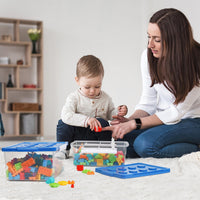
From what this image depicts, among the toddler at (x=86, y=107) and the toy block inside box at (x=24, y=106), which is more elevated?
the toddler at (x=86, y=107)

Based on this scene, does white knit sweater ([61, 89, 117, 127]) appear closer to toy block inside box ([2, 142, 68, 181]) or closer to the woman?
the woman

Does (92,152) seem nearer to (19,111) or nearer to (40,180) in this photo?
(40,180)

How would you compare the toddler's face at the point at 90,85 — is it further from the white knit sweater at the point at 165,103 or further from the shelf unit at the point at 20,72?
the shelf unit at the point at 20,72

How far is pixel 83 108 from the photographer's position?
1.94 metres

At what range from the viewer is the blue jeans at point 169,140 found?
1821mm

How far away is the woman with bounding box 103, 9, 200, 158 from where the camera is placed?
177 centimetres

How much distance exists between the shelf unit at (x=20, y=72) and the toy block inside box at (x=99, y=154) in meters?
2.92

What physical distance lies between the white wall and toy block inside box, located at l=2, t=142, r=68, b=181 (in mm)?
3551

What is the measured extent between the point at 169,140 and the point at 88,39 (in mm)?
3390

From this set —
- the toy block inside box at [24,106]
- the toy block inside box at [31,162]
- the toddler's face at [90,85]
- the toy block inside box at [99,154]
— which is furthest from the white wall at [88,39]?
the toy block inside box at [31,162]

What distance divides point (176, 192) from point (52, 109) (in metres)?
3.85

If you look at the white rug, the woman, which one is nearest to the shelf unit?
the woman

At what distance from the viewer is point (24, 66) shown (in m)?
4.50

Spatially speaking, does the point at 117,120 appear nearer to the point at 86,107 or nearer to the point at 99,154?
the point at 86,107
